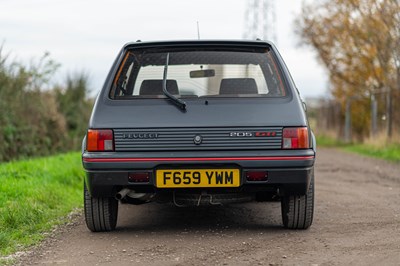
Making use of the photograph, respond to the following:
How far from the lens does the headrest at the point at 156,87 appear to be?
20.4ft

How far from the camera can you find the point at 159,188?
5887 millimetres

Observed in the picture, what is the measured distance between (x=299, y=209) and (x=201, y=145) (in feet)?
3.52

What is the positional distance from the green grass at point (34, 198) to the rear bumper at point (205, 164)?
32.3 inches

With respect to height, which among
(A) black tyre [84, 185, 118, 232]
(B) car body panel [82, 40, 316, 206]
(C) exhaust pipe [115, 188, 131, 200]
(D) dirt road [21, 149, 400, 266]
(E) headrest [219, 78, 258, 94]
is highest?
(E) headrest [219, 78, 258, 94]

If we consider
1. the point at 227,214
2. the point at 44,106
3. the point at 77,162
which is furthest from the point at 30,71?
the point at 227,214

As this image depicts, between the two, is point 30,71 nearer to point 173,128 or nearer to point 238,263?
point 173,128

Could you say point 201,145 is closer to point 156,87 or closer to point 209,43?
point 156,87

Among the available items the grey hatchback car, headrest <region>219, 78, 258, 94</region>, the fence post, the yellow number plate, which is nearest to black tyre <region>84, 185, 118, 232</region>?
the grey hatchback car

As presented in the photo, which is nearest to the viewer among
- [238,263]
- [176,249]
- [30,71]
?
[238,263]

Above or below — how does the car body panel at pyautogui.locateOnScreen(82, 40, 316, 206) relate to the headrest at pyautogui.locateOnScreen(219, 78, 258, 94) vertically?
below

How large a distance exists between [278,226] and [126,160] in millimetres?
1631

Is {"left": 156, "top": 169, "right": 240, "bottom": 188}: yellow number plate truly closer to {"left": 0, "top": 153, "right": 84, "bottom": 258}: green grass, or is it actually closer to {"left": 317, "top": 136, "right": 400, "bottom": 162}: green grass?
{"left": 0, "top": 153, "right": 84, "bottom": 258}: green grass

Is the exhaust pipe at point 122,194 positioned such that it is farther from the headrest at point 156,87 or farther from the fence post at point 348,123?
the fence post at point 348,123

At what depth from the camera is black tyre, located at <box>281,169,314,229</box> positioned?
6.20m
